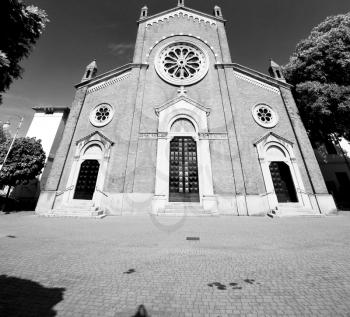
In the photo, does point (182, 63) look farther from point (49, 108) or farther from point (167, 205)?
point (49, 108)

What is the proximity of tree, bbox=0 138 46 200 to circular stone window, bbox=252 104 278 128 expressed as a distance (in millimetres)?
19172

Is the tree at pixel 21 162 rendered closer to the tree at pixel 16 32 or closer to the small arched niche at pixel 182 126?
the tree at pixel 16 32

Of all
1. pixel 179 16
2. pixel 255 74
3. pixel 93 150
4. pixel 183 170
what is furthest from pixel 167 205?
pixel 179 16

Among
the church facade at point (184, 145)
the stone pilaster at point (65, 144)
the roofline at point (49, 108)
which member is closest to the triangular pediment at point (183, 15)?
the church facade at point (184, 145)

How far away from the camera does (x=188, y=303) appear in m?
2.64

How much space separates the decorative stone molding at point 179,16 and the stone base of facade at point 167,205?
19240 mm

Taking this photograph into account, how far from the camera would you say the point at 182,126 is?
14.5 meters

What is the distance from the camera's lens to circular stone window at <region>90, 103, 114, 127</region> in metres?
14.8

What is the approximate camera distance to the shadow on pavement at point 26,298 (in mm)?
2352

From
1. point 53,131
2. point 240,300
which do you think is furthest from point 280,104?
point 53,131

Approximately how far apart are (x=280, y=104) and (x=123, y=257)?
16724mm

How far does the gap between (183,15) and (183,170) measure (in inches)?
732

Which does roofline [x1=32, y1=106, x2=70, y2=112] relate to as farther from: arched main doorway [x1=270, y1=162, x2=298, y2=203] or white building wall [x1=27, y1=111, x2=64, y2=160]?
arched main doorway [x1=270, y1=162, x2=298, y2=203]

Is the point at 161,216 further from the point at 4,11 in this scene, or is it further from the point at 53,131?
the point at 53,131
